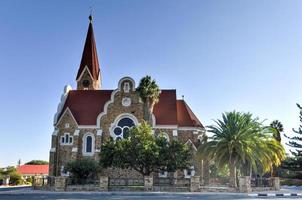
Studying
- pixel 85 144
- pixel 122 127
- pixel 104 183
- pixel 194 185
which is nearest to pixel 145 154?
pixel 104 183

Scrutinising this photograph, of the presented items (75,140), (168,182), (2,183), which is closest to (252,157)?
Result: (168,182)

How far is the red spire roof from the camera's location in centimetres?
Answer: 5544

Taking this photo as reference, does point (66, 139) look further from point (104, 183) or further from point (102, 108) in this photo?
point (104, 183)

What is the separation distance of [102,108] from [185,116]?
11.4m

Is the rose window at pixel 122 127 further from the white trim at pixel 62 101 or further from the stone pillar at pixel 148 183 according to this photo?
the stone pillar at pixel 148 183

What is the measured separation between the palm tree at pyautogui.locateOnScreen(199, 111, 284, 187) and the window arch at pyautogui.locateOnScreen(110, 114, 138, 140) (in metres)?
13.1

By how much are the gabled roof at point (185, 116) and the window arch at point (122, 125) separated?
6302 millimetres

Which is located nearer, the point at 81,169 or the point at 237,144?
the point at 237,144

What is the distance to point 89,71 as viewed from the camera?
55062 millimetres

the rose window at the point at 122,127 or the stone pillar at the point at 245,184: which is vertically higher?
the rose window at the point at 122,127

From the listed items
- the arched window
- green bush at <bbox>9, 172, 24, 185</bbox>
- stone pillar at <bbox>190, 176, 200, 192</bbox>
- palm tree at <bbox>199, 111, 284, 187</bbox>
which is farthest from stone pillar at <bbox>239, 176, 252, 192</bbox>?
green bush at <bbox>9, 172, 24, 185</bbox>

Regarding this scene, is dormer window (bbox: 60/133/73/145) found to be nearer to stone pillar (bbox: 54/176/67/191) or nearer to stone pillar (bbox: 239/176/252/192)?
stone pillar (bbox: 54/176/67/191)

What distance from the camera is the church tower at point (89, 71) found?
54878 millimetres

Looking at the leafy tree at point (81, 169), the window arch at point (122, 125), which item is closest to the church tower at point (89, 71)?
the window arch at point (122, 125)
